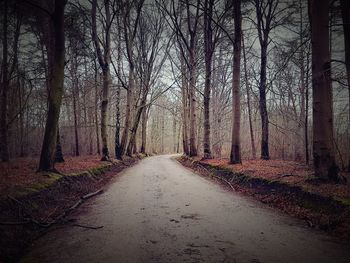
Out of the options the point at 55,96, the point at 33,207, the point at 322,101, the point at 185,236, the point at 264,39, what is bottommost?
the point at 185,236

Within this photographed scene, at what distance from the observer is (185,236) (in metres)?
4.07

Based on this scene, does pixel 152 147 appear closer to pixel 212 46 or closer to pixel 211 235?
pixel 212 46

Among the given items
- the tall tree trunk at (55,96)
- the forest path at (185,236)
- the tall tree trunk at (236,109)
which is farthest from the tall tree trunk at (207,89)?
the forest path at (185,236)

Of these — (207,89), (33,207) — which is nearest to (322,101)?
(33,207)

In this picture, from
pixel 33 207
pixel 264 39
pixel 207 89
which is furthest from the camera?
pixel 207 89

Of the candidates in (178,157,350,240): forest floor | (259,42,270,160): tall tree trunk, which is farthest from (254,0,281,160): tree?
(178,157,350,240): forest floor

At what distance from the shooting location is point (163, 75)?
27922 millimetres

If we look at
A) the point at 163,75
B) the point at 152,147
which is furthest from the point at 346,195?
the point at 152,147

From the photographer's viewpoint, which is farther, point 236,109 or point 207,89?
point 207,89

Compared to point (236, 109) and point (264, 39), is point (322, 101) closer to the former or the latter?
point (236, 109)

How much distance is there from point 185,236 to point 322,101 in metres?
4.99

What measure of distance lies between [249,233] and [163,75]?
2497 cm

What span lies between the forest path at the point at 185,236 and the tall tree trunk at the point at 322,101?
6.32 ft

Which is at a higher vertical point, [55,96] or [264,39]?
[264,39]
